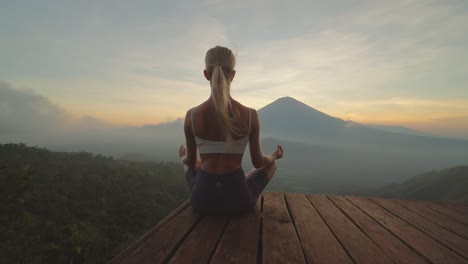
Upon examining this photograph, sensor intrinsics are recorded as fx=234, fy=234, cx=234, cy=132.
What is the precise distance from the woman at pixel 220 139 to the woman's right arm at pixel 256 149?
13 millimetres

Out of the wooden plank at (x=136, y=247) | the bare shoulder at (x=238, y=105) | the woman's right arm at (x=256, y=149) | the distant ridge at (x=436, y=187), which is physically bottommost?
the distant ridge at (x=436, y=187)

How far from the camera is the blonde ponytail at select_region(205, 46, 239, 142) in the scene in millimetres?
2516

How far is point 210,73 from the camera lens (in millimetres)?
2816

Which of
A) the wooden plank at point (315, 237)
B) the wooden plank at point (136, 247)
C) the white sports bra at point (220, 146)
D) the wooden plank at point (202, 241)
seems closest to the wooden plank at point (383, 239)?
the wooden plank at point (315, 237)

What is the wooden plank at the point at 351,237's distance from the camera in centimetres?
198

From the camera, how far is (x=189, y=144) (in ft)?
9.61

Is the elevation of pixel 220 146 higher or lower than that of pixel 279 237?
higher

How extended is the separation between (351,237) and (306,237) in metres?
0.48

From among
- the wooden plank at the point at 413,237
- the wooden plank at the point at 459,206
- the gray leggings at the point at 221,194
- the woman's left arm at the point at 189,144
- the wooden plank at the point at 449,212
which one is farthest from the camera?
the wooden plank at the point at 459,206

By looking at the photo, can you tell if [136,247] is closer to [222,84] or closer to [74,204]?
[222,84]

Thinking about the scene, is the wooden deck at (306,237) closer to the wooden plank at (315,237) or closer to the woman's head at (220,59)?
the wooden plank at (315,237)

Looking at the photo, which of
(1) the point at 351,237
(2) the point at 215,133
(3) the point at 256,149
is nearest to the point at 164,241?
(2) the point at 215,133

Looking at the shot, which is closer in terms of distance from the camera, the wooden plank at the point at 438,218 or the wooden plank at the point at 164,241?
the wooden plank at the point at 164,241

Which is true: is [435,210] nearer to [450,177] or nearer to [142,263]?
[142,263]
